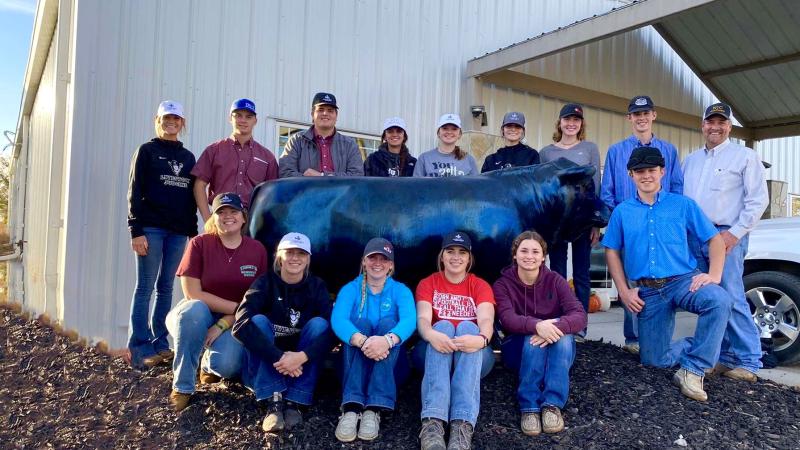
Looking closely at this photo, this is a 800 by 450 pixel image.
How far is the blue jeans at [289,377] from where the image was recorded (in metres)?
3.28

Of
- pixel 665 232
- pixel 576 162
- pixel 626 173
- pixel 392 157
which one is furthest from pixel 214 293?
pixel 626 173

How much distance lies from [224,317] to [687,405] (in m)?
2.98

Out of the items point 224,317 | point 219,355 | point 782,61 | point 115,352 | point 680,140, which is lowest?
point 115,352

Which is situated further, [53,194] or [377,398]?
[53,194]

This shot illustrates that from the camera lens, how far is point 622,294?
4156 millimetres

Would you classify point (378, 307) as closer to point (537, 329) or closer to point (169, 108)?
point (537, 329)

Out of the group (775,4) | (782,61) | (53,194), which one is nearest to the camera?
(53,194)

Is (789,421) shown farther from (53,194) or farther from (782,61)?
(782,61)

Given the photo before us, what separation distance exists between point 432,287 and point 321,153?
1729mm

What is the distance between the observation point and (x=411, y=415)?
3.37 meters

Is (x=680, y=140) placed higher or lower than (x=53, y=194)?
higher

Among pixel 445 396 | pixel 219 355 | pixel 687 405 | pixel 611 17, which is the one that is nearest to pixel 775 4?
pixel 611 17

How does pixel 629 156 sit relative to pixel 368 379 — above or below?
above

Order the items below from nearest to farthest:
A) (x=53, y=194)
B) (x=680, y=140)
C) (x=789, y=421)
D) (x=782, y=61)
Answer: (x=789, y=421)
(x=53, y=194)
(x=782, y=61)
(x=680, y=140)
